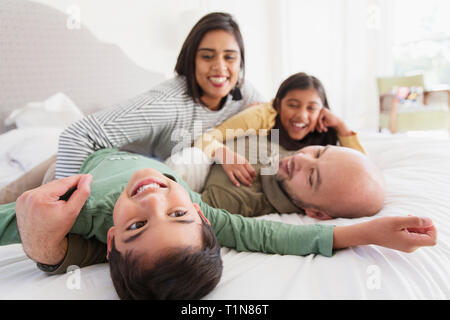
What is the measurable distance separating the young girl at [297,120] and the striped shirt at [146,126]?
11 cm

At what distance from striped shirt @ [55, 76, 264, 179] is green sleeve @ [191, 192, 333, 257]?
48cm

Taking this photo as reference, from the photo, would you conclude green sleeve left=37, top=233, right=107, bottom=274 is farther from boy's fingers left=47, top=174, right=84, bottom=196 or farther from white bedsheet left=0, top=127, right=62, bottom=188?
white bedsheet left=0, top=127, right=62, bottom=188

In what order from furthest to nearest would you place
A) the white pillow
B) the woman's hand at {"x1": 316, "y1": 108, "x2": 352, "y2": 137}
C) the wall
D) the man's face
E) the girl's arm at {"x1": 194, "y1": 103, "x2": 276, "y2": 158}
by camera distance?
the wall → the woman's hand at {"x1": 316, "y1": 108, "x2": 352, "y2": 137} → the girl's arm at {"x1": 194, "y1": 103, "x2": 276, "y2": 158} → the white pillow → the man's face

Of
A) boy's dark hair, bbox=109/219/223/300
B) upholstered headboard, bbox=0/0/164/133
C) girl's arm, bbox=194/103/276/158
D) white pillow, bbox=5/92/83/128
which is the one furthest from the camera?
girl's arm, bbox=194/103/276/158

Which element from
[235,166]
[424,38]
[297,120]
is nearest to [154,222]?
[235,166]

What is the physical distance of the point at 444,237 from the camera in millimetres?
616

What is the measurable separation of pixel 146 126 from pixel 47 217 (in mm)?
584

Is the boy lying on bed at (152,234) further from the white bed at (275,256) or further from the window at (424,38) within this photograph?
the window at (424,38)

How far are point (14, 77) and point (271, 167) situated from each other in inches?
33.4

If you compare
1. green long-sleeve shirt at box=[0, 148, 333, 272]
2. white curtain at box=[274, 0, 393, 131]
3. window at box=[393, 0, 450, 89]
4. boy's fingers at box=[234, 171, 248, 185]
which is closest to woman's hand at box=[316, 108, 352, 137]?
boy's fingers at box=[234, 171, 248, 185]

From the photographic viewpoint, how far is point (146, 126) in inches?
42.5

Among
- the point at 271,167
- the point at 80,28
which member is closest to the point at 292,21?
the point at 80,28

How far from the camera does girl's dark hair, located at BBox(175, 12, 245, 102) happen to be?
117cm

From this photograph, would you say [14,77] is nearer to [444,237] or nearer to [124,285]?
[124,285]
